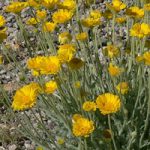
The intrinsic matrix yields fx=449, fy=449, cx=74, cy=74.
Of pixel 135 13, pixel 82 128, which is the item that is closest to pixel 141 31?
pixel 135 13

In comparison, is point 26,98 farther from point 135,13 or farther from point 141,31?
point 135,13

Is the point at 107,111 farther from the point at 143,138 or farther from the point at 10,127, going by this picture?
the point at 10,127

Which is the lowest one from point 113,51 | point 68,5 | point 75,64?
point 113,51

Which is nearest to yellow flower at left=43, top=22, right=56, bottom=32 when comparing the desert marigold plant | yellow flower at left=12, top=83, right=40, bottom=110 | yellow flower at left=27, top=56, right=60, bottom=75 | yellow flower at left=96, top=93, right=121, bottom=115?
the desert marigold plant

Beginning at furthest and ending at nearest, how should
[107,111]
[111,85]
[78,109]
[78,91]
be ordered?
[111,85]
[78,109]
[78,91]
[107,111]

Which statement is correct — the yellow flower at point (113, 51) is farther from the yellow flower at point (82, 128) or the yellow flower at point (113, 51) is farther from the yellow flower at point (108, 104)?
the yellow flower at point (82, 128)

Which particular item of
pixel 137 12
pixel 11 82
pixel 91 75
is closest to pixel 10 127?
pixel 11 82

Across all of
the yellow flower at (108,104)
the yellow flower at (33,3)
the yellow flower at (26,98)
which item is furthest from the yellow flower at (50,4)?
the yellow flower at (108,104)
